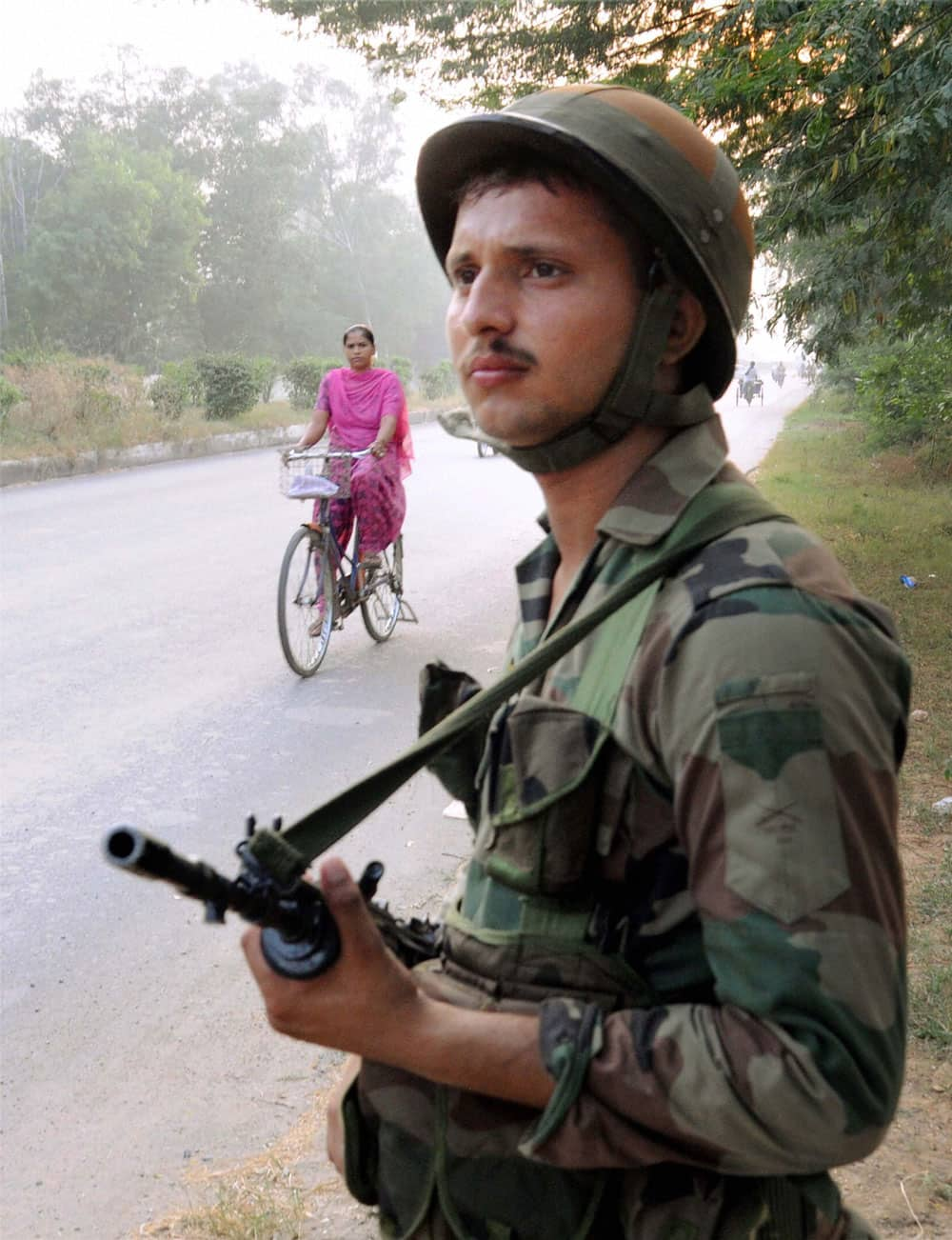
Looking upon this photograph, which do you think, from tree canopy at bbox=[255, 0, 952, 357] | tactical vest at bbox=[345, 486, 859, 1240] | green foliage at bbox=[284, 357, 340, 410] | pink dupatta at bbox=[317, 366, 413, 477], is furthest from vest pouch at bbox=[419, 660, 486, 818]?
green foliage at bbox=[284, 357, 340, 410]

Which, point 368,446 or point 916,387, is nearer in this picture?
point 368,446

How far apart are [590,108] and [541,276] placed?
172mm

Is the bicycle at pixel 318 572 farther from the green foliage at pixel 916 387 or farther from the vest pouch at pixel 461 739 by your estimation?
the green foliage at pixel 916 387

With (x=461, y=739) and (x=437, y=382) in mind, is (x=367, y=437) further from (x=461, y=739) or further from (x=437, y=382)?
(x=437, y=382)

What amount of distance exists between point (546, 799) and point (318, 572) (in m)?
5.84

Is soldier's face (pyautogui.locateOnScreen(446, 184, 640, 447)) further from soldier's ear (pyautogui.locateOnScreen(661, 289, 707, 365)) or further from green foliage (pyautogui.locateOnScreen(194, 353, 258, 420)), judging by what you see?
green foliage (pyautogui.locateOnScreen(194, 353, 258, 420))

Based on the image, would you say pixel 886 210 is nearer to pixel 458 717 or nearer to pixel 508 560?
pixel 508 560

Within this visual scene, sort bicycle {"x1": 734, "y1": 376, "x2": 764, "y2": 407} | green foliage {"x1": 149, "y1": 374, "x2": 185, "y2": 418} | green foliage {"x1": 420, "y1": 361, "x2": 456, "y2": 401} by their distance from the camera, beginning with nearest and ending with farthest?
green foliage {"x1": 149, "y1": 374, "x2": 185, "y2": 418} < green foliage {"x1": 420, "y1": 361, "x2": 456, "y2": 401} < bicycle {"x1": 734, "y1": 376, "x2": 764, "y2": 407}

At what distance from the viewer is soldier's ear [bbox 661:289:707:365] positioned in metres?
1.39

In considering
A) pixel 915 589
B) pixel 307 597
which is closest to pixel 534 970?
pixel 307 597

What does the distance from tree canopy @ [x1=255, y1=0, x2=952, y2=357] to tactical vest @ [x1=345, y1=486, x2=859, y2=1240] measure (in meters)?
4.23

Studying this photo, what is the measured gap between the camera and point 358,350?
24.7 ft

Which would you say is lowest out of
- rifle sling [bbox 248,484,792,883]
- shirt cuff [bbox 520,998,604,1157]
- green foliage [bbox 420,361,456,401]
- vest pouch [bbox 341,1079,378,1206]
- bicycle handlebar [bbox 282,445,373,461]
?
green foliage [bbox 420,361,456,401]

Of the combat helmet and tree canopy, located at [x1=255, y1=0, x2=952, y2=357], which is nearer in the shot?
the combat helmet
